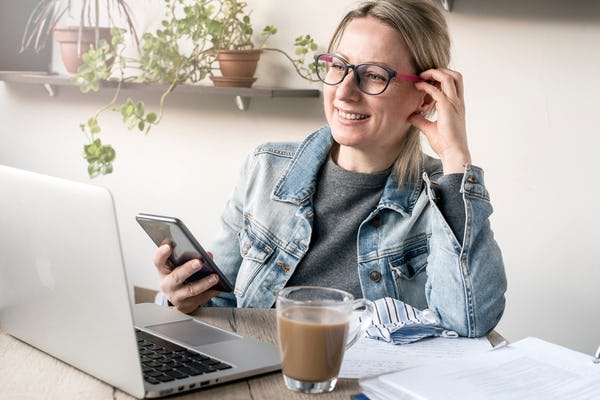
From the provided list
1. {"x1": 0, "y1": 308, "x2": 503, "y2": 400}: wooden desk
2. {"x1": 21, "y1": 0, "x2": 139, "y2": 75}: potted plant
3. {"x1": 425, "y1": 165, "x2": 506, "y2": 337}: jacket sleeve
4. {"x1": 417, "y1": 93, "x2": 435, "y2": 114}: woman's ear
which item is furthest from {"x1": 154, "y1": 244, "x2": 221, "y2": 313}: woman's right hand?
{"x1": 21, "y1": 0, "x2": 139, "y2": 75}: potted plant

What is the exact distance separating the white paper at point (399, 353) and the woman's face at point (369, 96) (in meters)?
0.49

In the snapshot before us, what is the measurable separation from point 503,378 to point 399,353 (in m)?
0.17

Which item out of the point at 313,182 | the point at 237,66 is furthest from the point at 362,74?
the point at 237,66

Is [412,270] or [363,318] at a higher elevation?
[363,318]

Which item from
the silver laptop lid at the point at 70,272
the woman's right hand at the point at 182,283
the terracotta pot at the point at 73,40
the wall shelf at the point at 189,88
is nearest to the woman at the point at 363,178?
the woman's right hand at the point at 182,283

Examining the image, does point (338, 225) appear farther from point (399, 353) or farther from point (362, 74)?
point (399, 353)

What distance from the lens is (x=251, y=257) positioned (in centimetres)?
157

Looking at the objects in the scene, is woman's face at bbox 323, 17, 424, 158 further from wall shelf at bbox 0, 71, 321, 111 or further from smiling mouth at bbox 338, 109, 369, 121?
wall shelf at bbox 0, 71, 321, 111

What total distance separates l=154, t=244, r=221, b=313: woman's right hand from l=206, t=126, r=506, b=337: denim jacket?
27cm

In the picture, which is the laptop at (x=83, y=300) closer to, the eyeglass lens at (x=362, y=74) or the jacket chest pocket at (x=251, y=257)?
the jacket chest pocket at (x=251, y=257)

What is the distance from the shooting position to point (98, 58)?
2.59 meters

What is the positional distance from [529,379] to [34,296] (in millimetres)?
645

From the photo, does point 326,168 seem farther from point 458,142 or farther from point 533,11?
point 533,11

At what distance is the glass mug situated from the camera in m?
0.92
